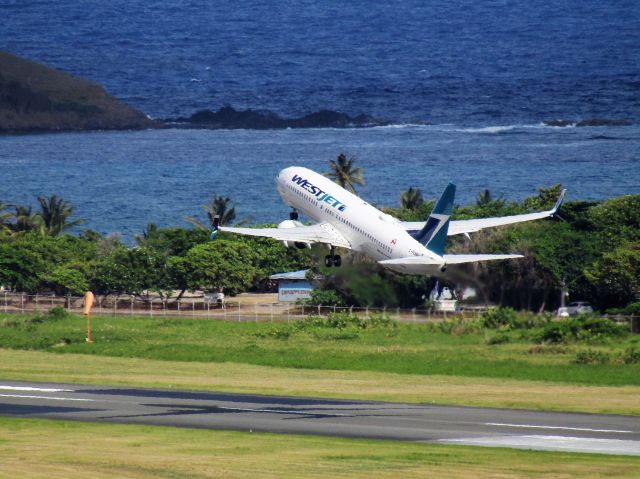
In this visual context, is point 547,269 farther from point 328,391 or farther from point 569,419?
point 569,419

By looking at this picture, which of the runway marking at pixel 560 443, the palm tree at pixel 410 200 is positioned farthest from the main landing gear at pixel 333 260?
the palm tree at pixel 410 200

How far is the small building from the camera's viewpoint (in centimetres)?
14312

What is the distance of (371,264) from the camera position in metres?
111

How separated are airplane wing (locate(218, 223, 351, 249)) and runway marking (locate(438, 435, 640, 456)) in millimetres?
64317

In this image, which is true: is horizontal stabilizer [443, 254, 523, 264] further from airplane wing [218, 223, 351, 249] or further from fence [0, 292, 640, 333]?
airplane wing [218, 223, 351, 249]

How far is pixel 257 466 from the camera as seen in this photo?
1571 inches

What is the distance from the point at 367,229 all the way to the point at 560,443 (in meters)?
61.9

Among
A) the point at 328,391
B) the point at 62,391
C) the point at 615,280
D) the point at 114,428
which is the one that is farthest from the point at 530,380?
the point at 615,280

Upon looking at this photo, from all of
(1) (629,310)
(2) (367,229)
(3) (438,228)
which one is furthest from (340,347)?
(1) (629,310)

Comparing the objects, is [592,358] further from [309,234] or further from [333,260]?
[309,234]

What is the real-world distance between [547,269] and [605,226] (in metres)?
14.3

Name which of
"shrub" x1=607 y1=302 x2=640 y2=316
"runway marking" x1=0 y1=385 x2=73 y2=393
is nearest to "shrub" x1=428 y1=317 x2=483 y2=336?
"shrub" x1=607 y1=302 x2=640 y2=316

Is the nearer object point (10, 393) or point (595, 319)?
point (10, 393)

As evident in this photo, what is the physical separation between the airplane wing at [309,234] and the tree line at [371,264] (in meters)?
1.41
